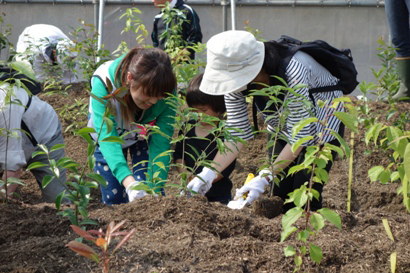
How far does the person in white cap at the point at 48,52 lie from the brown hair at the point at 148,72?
2.77 m

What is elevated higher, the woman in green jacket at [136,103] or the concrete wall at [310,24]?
the woman in green jacket at [136,103]

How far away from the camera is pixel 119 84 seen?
3.19m

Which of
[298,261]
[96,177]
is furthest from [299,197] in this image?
[96,177]

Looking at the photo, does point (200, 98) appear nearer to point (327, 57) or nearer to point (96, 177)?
point (327, 57)

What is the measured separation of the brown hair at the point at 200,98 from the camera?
3.76 meters

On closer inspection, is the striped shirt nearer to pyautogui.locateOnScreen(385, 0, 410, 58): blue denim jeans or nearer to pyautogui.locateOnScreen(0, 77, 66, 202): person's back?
pyautogui.locateOnScreen(0, 77, 66, 202): person's back

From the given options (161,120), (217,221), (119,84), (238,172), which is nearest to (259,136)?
(238,172)

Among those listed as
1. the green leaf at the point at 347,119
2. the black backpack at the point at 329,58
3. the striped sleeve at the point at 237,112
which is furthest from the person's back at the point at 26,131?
the green leaf at the point at 347,119

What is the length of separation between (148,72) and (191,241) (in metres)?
1.09

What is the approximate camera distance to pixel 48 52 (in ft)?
21.4

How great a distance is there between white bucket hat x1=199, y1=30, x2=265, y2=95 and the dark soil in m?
0.59

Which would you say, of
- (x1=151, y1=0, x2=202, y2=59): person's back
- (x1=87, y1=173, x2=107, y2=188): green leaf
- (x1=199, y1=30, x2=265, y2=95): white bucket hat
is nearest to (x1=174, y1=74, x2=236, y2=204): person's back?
(x1=199, y1=30, x2=265, y2=95): white bucket hat

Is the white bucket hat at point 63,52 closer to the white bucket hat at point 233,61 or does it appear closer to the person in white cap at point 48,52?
the person in white cap at point 48,52

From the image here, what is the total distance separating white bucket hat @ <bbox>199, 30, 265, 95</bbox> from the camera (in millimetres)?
2908
